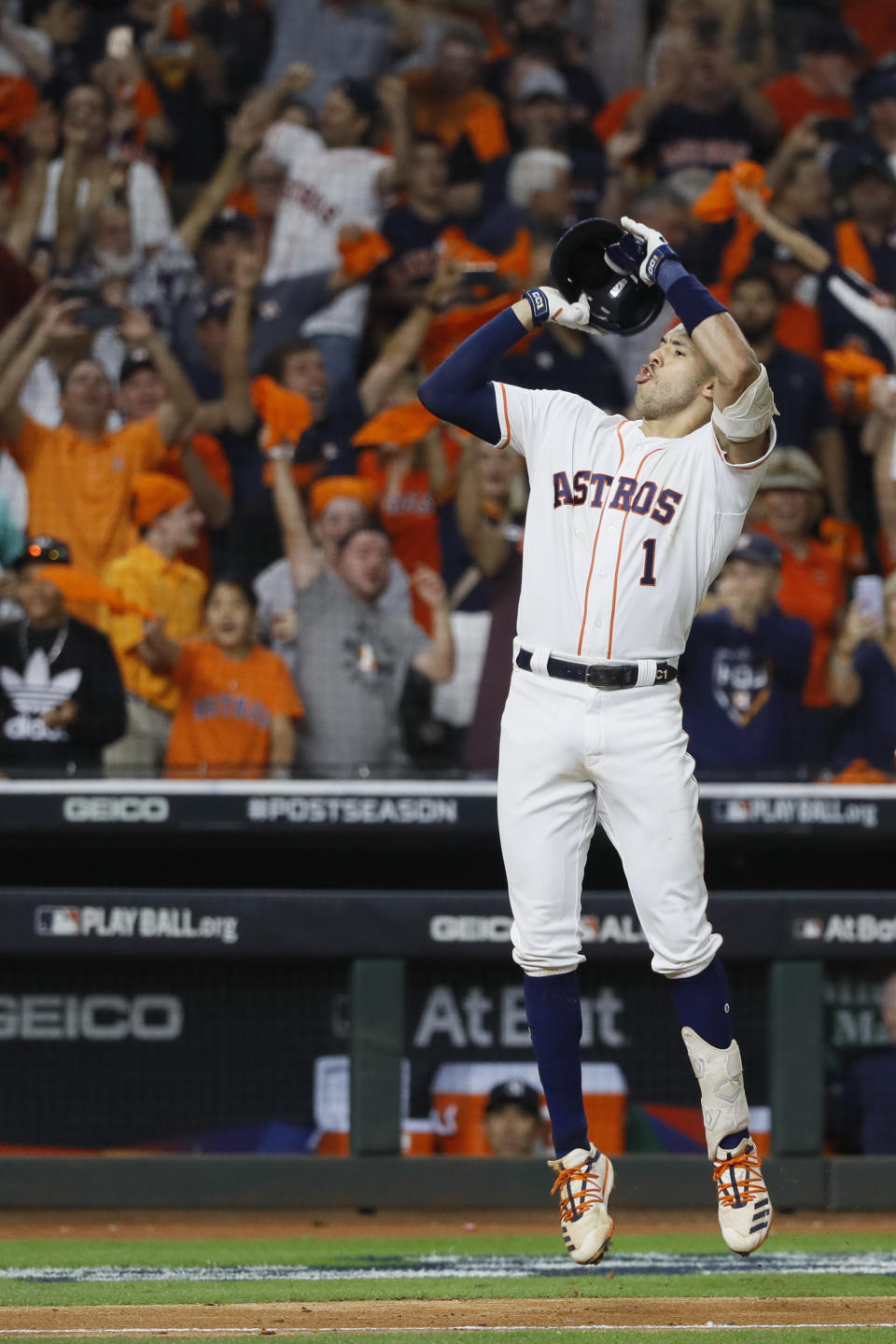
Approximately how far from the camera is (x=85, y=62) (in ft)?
24.1

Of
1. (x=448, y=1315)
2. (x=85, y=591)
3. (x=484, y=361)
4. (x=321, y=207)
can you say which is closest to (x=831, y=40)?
(x=321, y=207)

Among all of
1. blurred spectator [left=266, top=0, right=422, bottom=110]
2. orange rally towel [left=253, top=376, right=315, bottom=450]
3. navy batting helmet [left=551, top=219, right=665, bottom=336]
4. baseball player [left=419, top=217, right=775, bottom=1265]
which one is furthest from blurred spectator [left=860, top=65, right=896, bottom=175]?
baseball player [left=419, top=217, right=775, bottom=1265]

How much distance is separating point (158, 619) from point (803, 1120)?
2338 mm

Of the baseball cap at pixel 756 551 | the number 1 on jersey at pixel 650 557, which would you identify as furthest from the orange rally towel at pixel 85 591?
the number 1 on jersey at pixel 650 557

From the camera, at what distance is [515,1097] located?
505 centimetres

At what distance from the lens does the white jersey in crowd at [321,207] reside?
6762 mm

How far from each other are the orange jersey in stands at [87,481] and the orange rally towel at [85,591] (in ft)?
0.61

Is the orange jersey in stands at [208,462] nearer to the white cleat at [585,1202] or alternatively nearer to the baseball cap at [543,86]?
the baseball cap at [543,86]

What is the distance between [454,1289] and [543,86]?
5263 millimetres

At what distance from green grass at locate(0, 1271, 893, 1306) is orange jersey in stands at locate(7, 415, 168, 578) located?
260 centimetres

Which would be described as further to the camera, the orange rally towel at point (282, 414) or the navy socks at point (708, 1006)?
the orange rally towel at point (282, 414)

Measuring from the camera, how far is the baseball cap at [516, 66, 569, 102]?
750 cm

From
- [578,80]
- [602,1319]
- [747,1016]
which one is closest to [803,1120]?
[747,1016]

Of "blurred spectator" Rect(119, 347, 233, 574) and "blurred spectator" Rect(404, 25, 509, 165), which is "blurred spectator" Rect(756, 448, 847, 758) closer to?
"blurred spectator" Rect(119, 347, 233, 574)
